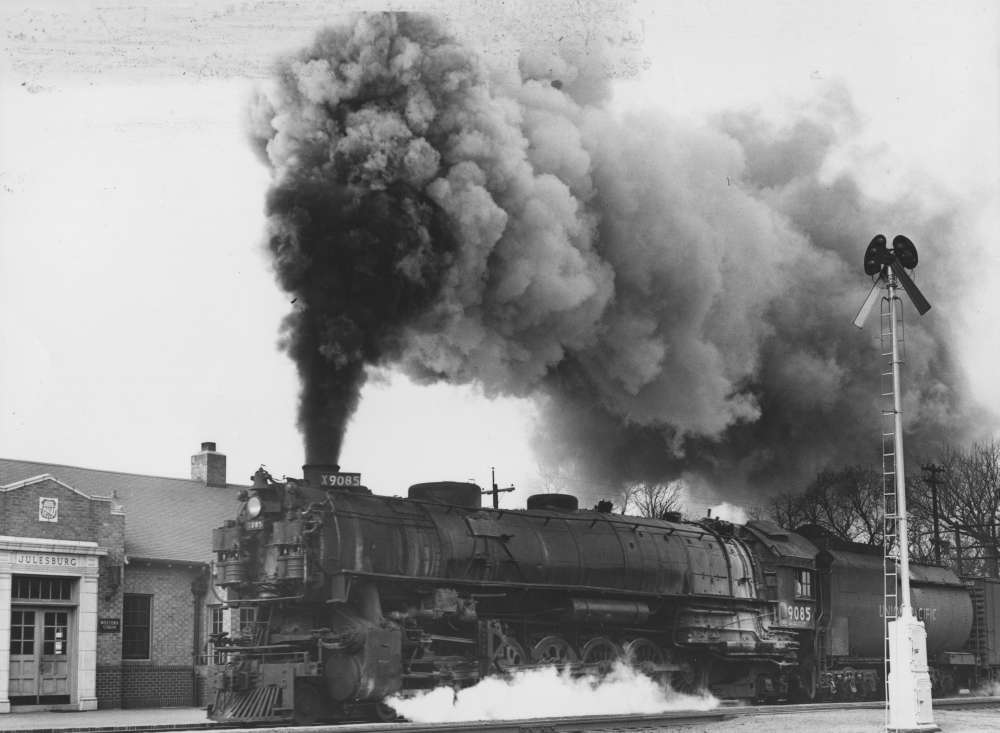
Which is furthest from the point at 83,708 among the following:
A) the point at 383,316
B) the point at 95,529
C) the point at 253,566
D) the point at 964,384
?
the point at 964,384

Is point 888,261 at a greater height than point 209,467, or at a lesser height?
greater

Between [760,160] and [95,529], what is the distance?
17.6 m

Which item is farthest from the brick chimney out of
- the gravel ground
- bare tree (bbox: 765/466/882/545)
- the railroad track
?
bare tree (bbox: 765/466/882/545)

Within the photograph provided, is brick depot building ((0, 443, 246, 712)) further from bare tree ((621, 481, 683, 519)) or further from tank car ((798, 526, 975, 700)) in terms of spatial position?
bare tree ((621, 481, 683, 519))

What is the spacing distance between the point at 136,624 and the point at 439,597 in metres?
12.0

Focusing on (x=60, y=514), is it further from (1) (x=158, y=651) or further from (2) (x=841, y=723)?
(2) (x=841, y=723)

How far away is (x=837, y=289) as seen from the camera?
97.5ft

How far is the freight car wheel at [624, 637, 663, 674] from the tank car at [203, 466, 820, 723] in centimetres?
3

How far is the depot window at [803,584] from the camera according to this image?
82.0 ft

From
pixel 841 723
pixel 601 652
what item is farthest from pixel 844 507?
pixel 841 723

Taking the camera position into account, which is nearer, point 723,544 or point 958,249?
point 723,544

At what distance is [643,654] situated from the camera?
2144 cm

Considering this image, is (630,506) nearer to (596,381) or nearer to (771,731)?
(596,381)

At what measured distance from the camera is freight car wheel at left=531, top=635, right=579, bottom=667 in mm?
19344
